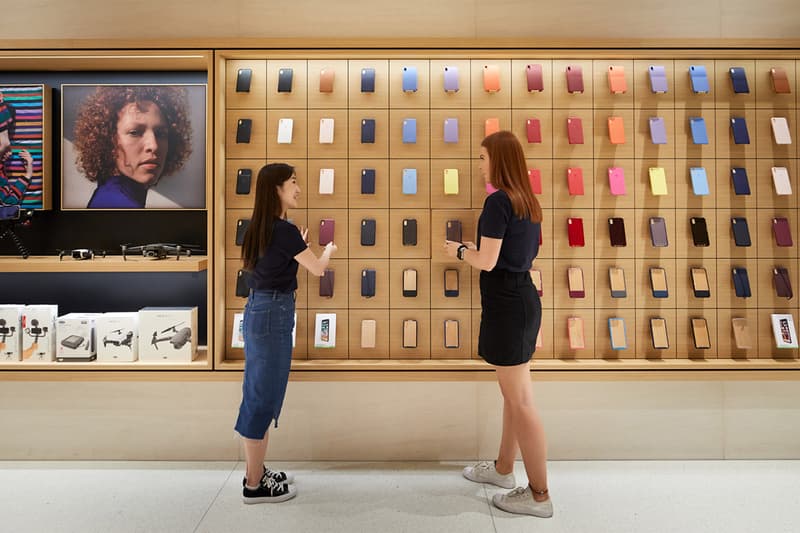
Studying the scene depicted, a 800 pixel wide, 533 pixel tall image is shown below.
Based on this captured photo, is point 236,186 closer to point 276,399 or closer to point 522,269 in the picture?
point 276,399

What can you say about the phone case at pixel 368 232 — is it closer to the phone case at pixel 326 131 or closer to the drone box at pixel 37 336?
the phone case at pixel 326 131

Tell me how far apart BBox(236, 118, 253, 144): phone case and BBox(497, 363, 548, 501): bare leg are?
1.91 meters

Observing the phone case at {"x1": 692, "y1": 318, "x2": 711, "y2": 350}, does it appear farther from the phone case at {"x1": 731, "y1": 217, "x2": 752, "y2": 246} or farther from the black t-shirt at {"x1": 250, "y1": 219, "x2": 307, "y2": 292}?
the black t-shirt at {"x1": 250, "y1": 219, "x2": 307, "y2": 292}

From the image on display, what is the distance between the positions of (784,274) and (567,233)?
127cm

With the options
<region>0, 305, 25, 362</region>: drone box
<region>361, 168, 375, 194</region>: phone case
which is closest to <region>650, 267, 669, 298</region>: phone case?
<region>361, 168, 375, 194</region>: phone case

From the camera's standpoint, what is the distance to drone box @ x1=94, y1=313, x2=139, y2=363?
9.93 ft

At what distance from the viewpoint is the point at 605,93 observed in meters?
3.13

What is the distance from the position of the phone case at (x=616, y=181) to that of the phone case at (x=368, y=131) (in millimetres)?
1388

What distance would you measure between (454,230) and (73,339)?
88.5 inches

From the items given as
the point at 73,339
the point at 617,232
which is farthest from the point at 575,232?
the point at 73,339

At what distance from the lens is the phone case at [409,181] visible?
306 cm

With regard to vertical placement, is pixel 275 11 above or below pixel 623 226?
above

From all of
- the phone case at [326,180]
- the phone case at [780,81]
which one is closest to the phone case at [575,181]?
the phone case at [780,81]

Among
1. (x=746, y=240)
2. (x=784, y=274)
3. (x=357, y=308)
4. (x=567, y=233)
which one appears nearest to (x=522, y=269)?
(x=567, y=233)
